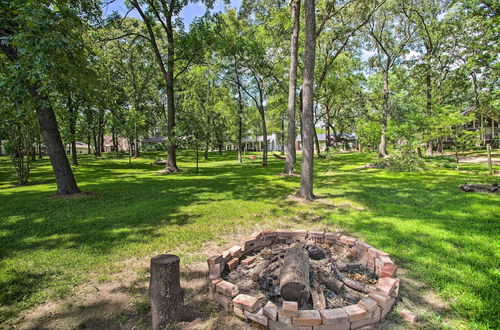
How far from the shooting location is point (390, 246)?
3779 millimetres

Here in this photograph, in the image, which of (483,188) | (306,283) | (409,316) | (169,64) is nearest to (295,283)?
(306,283)

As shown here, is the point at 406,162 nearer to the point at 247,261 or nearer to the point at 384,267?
the point at 384,267

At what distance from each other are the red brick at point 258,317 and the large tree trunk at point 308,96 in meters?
5.20

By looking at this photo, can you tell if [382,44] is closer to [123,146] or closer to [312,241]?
[312,241]

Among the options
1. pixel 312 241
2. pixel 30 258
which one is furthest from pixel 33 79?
pixel 312 241

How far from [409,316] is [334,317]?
2.76 feet

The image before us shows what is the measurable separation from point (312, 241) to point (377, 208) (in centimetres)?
334

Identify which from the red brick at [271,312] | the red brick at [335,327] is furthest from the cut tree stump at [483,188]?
the red brick at [271,312]

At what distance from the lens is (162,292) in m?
2.17

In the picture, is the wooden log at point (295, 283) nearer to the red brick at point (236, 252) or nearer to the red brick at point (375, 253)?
the red brick at point (236, 252)

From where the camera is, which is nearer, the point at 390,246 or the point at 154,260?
the point at 154,260

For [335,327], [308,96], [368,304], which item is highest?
[308,96]

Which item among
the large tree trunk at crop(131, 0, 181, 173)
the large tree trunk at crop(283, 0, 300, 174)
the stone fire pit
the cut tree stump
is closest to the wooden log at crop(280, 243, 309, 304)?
the stone fire pit

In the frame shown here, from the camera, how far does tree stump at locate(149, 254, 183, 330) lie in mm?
2160
